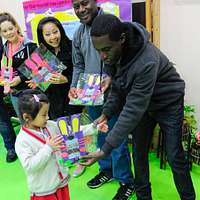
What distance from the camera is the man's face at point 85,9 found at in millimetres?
1664

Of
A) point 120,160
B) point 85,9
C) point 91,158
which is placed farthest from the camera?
point 120,160

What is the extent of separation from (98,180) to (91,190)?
9 cm

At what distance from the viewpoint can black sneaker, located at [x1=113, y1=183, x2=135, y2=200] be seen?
2010mm

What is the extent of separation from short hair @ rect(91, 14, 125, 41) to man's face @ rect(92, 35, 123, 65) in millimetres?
16

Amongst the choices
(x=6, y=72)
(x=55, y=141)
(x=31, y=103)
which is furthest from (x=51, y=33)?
(x=55, y=141)

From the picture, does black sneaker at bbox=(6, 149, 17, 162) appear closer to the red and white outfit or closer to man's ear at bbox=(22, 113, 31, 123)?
the red and white outfit

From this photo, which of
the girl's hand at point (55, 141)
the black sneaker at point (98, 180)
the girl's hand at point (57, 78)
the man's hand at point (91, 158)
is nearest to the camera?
the man's hand at point (91, 158)

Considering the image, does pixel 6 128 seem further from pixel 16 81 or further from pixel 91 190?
pixel 91 190

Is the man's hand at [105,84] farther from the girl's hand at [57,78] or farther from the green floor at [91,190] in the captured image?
the green floor at [91,190]

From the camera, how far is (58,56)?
2100 millimetres

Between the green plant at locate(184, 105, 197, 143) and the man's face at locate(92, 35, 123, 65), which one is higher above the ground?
the man's face at locate(92, 35, 123, 65)

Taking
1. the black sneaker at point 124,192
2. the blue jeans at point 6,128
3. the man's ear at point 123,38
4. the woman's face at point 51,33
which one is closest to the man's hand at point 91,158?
the man's ear at point 123,38

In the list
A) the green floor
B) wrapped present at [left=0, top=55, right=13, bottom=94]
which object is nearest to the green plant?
the green floor

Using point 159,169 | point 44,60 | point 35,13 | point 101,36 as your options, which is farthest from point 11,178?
point 101,36
